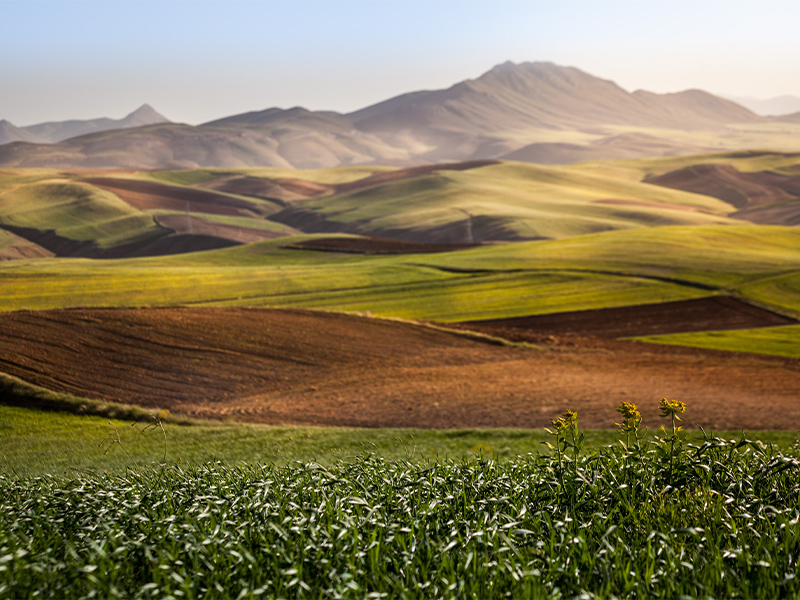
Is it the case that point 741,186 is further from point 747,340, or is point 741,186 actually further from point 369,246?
point 747,340

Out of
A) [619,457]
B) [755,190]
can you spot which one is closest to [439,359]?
[619,457]

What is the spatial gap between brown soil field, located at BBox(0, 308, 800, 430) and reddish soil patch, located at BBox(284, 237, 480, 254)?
4935 centimetres

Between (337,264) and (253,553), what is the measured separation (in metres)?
66.2

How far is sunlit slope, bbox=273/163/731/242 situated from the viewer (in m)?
116

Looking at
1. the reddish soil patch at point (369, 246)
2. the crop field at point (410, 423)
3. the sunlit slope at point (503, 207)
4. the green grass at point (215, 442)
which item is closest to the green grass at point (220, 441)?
the green grass at point (215, 442)

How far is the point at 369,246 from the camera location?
3386 inches

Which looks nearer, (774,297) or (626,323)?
(626,323)

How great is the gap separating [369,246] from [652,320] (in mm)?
47005

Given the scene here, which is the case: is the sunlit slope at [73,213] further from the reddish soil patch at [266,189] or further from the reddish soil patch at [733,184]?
the reddish soil patch at [733,184]

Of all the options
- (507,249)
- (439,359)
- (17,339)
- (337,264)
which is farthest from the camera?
(507,249)

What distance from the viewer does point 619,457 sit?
872 centimetres

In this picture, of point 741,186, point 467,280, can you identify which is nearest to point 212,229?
point 467,280

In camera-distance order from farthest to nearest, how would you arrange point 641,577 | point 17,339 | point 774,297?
point 774,297
point 17,339
point 641,577

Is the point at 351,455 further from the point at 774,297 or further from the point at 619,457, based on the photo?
the point at 774,297
